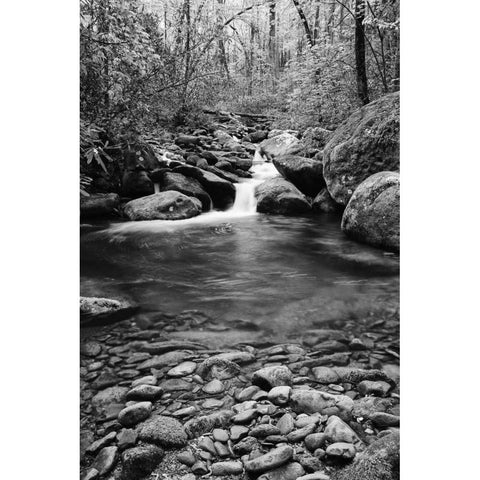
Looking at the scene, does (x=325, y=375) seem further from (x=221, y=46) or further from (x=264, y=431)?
(x=221, y=46)

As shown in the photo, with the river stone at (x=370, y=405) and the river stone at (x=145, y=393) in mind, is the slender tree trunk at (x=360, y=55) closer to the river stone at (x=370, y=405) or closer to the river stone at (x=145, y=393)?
the river stone at (x=370, y=405)

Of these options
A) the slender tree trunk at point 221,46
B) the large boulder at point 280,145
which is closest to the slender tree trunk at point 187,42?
the slender tree trunk at point 221,46

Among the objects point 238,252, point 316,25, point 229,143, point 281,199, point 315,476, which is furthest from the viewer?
point 229,143

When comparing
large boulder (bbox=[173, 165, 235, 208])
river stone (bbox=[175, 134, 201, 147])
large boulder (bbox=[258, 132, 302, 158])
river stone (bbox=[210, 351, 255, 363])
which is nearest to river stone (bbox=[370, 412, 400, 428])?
river stone (bbox=[210, 351, 255, 363])

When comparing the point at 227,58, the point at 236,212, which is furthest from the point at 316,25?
the point at 236,212

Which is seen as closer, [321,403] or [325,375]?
[321,403]

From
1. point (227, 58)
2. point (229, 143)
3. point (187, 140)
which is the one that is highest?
point (229, 143)
